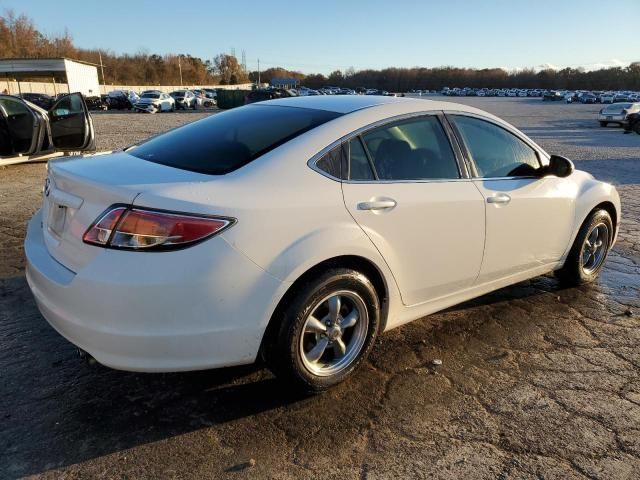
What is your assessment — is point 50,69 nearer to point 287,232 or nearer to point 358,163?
point 358,163

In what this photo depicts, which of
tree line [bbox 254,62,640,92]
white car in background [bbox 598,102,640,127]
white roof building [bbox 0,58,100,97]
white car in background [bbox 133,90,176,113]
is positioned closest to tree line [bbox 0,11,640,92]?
tree line [bbox 254,62,640,92]

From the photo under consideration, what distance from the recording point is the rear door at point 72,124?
10.3 meters

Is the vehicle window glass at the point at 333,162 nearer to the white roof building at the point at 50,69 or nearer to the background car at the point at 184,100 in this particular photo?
the background car at the point at 184,100

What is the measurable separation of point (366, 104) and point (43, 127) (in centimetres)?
925

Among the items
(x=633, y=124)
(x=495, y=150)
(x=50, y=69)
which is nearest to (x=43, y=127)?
(x=495, y=150)

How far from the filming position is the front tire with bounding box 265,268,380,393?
8.61ft

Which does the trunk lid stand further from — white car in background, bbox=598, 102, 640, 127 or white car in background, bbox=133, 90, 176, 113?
white car in background, bbox=133, 90, 176, 113

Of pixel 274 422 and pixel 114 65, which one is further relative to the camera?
pixel 114 65

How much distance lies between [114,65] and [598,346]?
113836 millimetres

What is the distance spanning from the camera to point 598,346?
360cm

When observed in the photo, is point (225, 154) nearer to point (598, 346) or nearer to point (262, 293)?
point (262, 293)

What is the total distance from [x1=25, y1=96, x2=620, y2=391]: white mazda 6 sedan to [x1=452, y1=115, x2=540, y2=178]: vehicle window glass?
1 cm

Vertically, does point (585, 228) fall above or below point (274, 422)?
above

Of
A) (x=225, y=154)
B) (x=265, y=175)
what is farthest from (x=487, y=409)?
(x=225, y=154)
